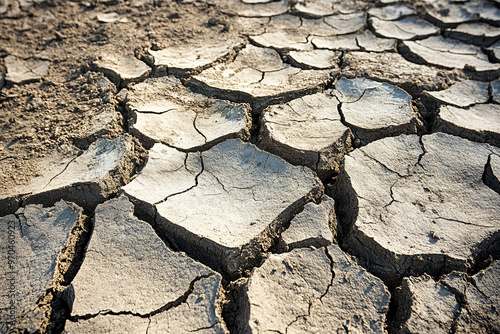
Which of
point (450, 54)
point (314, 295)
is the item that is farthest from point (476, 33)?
point (314, 295)

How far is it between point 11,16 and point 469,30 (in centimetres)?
403

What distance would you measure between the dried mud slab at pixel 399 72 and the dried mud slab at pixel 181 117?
35.4 inches

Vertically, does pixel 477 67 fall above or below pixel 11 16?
above

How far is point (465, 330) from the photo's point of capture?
1.30 m

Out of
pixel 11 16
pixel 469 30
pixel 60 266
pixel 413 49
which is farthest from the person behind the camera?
pixel 11 16

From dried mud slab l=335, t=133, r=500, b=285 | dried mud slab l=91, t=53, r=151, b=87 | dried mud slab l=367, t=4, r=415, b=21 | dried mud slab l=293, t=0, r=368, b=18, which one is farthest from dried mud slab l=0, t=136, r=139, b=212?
dried mud slab l=367, t=4, r=415, b=21

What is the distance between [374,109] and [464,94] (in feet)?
2.18

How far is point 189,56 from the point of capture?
2.68 m

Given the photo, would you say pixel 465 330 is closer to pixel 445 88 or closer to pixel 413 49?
pixel 445 88

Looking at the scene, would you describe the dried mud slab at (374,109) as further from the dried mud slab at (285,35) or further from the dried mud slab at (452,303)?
the dried mud slab at (452,303)

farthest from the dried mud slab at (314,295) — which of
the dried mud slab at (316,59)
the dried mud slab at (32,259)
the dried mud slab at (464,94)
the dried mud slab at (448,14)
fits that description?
the dried mud slab at (448,14)

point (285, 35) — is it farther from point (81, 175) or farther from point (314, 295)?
point (314, 295)

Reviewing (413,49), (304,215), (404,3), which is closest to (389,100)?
(413,49)

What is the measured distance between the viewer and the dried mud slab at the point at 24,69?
259cm
